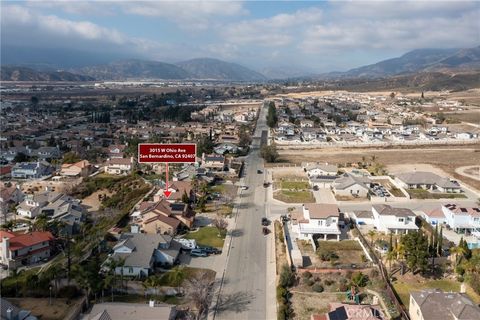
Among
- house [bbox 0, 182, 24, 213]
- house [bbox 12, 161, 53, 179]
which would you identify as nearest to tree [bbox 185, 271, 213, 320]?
house [bbox 0, 182, 24, 213]

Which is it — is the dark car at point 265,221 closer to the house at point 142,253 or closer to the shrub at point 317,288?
the house at point 142,253

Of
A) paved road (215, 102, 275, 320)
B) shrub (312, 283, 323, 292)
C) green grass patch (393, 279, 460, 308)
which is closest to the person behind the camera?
paved road (215, 102, 275, 320)

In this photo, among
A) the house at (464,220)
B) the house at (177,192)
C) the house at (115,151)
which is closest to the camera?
the house at (464,220)

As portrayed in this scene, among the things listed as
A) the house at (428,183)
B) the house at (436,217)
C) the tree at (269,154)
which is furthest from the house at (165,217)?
the house at (428,183)

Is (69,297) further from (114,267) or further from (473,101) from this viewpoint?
(473,101)

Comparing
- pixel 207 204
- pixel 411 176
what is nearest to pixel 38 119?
pixel 207 204

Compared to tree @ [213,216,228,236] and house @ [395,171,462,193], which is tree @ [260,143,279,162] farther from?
tree @ [213,216,228,236]
